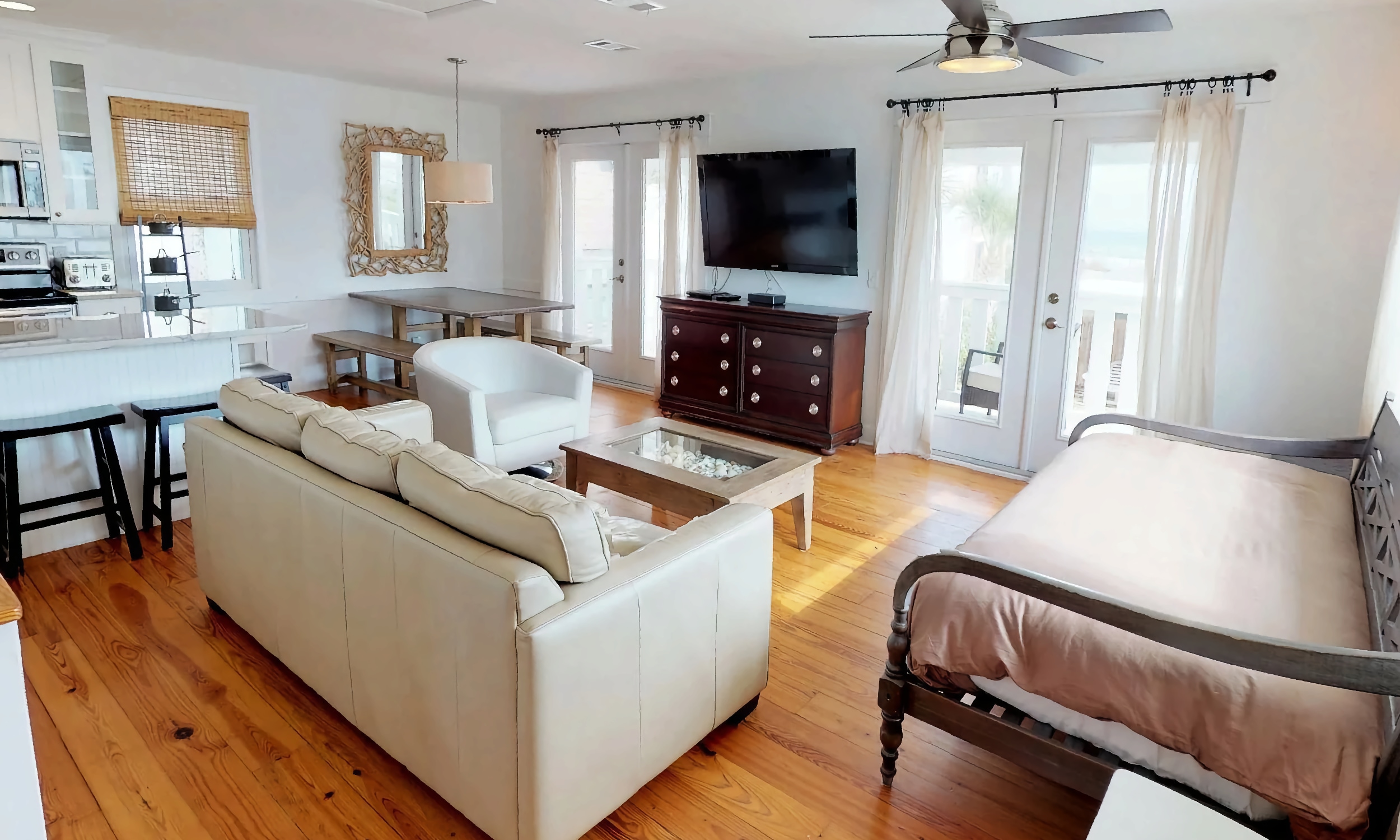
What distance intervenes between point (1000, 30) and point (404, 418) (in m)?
2.59

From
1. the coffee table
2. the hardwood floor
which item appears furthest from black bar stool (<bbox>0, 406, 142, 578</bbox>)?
the coffee table

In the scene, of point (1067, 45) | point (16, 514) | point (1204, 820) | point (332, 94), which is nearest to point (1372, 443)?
point (1204, 820)

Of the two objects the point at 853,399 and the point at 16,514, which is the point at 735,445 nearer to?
the point at 853,399

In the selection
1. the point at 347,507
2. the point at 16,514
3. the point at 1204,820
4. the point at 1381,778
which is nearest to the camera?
the point at 1204,820

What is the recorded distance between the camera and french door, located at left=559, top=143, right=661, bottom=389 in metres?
6.79

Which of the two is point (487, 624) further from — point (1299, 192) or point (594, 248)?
point (594, 248)

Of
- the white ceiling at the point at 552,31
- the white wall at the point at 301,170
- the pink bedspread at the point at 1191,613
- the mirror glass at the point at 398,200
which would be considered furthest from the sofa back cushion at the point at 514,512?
the mirror glass at the point at 398,200

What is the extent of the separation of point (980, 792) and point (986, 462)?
3.15 m

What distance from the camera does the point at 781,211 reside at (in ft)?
18.5

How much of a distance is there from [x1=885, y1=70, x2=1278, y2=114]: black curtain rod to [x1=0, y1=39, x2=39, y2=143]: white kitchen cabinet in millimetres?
5159

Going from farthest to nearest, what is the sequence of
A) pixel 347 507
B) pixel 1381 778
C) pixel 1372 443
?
pixel 1372 443
pixel 347 507
pixel 1381 778

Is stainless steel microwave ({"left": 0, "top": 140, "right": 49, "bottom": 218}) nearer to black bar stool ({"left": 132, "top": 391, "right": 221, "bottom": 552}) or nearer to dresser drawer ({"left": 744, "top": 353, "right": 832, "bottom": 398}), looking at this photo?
black bar stool ({"left": 132, "top": 391, "right": 221, "bottom": 552})

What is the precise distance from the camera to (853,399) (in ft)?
18.1

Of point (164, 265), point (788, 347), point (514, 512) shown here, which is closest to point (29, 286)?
point (164, 265)
